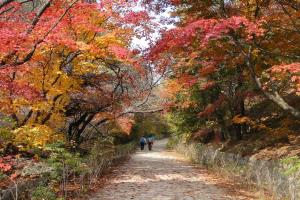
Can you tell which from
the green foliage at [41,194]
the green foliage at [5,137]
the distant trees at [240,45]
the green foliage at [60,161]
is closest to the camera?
the green foliage at [41,194]

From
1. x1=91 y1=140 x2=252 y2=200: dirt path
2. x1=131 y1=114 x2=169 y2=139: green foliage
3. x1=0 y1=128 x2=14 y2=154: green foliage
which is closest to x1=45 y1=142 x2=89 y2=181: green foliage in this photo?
x1=0 y1=128 x2=14 y2=154: green foliage

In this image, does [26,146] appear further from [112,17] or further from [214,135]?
[214,135]

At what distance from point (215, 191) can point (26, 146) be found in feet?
18.3

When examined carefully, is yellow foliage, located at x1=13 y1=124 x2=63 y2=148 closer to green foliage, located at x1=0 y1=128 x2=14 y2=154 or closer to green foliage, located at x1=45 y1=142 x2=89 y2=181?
green foliage, located at x1=0 y1=128 x2=14 y2=154

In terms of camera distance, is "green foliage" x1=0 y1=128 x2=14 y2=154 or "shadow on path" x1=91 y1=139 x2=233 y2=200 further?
"shadow on path" x1=91 y1=139 x2=233 y2=200

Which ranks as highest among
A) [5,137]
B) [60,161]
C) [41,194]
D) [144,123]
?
[144,123]

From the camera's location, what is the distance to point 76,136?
16812mm

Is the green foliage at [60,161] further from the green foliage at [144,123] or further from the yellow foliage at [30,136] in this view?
the green foliage at [144,123]

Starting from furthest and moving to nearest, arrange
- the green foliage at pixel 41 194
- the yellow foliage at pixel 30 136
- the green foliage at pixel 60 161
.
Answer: the yellow foliage at pixel 30 136, the green foliage at pixel 60 161, the green foliage at pixel 41 194

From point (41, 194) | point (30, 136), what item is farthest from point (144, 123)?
point (41, 194)

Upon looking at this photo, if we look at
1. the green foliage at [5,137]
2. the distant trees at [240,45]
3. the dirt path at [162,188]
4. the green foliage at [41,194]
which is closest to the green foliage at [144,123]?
the distant trees at [240,45]

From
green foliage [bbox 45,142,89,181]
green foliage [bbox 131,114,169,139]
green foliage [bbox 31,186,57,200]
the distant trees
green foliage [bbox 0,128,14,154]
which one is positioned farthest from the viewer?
green foliage [bbox 131,114,169,139]

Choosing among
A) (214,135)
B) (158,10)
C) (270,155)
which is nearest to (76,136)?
(158,10)

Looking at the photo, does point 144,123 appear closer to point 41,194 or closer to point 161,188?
point 161,188
